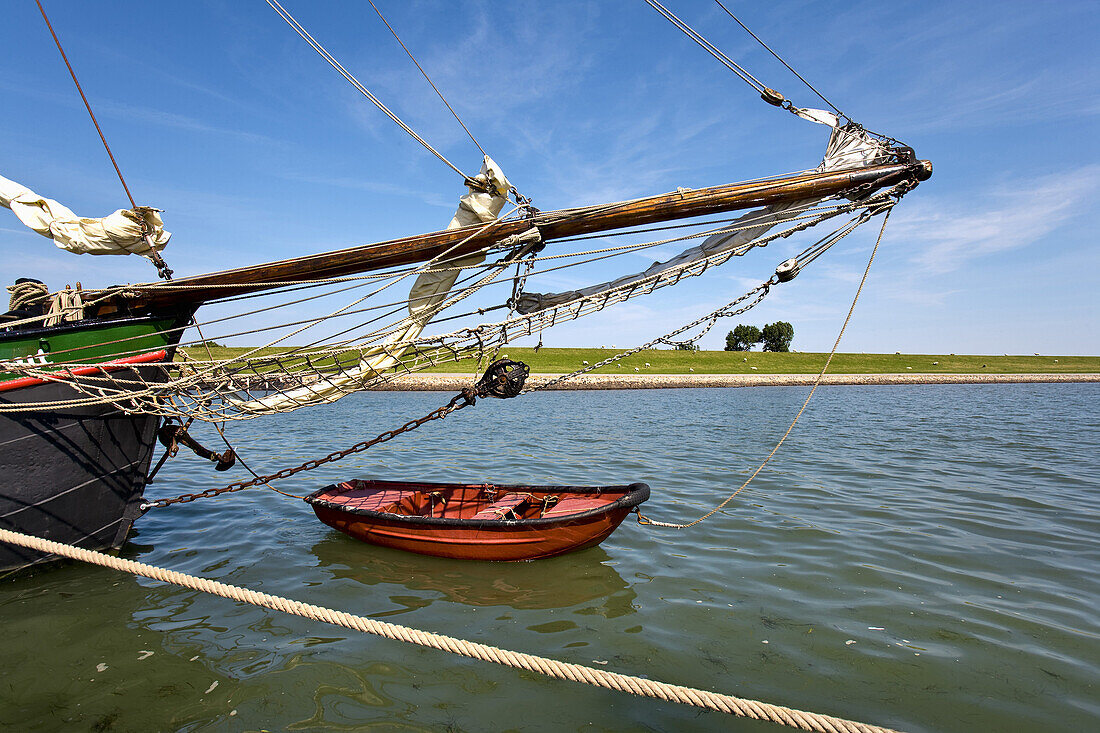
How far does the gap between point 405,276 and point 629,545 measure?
536 cm

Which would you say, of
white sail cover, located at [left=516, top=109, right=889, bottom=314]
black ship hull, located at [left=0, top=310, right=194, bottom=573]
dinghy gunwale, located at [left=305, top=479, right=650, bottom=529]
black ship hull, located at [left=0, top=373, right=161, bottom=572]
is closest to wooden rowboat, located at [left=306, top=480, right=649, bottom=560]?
dinghy gunwale, located at [left=305, top=479, right=650, bottom=529]

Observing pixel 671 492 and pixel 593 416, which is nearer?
pixel 671 492

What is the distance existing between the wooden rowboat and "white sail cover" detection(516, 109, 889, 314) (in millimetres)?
3024

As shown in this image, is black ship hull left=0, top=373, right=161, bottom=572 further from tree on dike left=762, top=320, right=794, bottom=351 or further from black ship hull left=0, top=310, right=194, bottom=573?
tree on dike left=762, top=320, right=794, bottom=351

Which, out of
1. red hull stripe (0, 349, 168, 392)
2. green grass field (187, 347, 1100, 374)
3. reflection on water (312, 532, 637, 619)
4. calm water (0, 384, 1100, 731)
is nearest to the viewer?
calm water (0, 384, 1100, 731)

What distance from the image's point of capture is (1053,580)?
698 cm

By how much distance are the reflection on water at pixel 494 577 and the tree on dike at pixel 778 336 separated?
303ft

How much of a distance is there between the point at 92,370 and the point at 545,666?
669 cm

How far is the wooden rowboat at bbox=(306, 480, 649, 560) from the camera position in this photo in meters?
7.67

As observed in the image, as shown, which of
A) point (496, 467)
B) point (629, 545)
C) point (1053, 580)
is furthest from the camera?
point (496, 467)

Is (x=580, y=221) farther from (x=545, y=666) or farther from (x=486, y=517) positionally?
(x=486, y=517)

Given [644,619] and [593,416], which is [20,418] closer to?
[644,619]

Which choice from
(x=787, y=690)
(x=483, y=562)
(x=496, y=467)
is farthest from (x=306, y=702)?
(x=496, y=467)

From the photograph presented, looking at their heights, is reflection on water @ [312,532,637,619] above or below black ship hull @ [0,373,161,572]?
below
